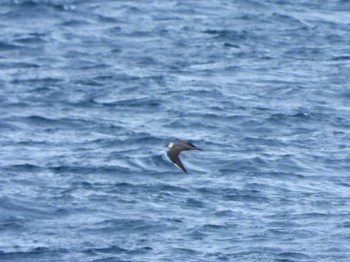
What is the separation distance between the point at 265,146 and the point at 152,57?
23.9ft

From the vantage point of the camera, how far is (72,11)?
1631 inches

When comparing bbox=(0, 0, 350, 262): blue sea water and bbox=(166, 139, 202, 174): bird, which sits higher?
bbox=(166, 139, 202, 174): bird

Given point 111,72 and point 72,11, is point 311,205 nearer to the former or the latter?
point 111,72

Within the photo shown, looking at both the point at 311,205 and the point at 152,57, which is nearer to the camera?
the point at 311,205

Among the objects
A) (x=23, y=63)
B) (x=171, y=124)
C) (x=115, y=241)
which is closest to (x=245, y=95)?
(x=171, y=124)

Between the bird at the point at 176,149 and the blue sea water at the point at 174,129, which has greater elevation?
the bird at the point at 176,149

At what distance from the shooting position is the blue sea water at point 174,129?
24531mm

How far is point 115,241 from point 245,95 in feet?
31.2

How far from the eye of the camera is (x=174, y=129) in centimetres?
3062

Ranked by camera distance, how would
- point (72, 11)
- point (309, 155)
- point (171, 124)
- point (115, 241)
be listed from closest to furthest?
point (115, 241) < point (309, 155) < point (171, 124) < point (72, 11)

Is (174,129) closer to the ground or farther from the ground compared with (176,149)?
closer to the ground

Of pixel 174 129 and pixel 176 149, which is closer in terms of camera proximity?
pixel 176 149

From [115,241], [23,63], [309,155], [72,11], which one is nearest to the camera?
[115,241]

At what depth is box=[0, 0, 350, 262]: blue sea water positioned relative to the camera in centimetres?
2453
